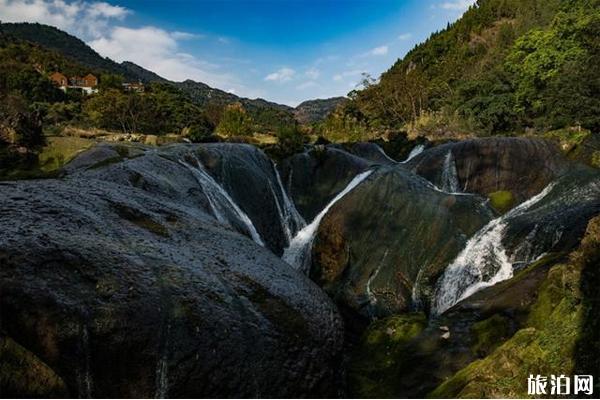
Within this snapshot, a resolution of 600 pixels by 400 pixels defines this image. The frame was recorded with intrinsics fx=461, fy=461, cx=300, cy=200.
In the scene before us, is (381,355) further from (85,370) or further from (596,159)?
(596,159)

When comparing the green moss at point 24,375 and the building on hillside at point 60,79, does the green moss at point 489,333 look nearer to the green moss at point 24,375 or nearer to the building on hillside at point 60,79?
the green moss at point 24,375

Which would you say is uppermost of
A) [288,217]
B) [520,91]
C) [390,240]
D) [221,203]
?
[520,91]

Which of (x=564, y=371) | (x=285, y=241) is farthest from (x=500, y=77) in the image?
(x=564, y=371)

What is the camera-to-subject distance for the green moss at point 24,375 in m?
4.45

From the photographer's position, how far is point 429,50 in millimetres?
96250

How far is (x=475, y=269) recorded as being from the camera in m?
13.7

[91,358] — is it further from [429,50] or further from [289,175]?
[429,50]

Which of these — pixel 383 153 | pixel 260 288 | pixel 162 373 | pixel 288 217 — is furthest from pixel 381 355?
pixel 383 153

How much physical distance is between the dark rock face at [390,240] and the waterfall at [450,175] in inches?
185

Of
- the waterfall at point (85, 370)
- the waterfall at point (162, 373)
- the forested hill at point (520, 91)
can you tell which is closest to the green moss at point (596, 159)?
the forested hill at point (520, 91)

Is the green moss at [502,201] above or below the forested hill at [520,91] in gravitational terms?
below

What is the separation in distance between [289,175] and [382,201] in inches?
256

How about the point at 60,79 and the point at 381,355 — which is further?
the point at 60,79

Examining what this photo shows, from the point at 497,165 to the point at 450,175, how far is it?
86.7 inches
